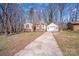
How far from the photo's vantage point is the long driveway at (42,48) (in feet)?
6.31

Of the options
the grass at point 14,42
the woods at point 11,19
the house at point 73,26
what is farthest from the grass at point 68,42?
the woods at point 11,19

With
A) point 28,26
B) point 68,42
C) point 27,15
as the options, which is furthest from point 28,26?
point 68,42

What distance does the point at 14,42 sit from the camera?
77.5 inches

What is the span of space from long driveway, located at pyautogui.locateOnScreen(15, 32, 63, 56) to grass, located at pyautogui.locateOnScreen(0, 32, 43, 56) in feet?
0.13

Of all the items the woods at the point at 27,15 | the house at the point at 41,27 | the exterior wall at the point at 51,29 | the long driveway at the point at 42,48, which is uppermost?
the woods at the point at 27,15

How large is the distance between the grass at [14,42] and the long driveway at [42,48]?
0.04 metres

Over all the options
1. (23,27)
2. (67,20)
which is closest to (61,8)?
(67,20)

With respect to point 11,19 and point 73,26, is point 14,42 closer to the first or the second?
point 11,19

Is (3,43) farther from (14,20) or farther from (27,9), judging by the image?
(27,9)

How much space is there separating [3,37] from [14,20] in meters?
0.18

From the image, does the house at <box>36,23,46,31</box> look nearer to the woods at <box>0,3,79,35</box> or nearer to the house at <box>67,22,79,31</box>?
the woods at <box>0,3,79,35</box>

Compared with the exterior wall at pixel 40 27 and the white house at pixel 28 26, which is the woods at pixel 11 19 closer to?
the white house at pixel 28 26

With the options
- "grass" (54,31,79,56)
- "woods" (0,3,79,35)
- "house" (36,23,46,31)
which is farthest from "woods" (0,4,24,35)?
"grass" (54,31,79,56)

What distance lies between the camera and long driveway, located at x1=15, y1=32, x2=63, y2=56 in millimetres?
1923
